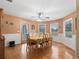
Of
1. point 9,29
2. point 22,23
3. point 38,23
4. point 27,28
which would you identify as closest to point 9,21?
point 9,29

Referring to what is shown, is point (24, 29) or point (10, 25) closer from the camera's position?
point (10, 25)

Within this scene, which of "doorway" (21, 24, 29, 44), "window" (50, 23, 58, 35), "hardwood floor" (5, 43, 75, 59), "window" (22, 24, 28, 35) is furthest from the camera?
"window" (50, 23, 58, 35)

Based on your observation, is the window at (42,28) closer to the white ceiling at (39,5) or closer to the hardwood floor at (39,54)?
the white ceiling at (39,5)

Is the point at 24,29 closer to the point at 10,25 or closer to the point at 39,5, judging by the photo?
the point at 10,25

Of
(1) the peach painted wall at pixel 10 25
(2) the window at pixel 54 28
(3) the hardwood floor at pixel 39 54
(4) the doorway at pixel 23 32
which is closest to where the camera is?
(3) the hardwood floor at pixel 39 54

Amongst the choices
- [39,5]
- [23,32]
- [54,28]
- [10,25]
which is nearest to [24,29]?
[23,32]

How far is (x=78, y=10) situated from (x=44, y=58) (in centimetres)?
350

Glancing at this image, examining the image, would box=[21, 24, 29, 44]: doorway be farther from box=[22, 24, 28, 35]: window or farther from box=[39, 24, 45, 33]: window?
box=[39, 24, 45, 33]: window

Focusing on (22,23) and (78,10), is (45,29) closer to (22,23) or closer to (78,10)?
(22,23)

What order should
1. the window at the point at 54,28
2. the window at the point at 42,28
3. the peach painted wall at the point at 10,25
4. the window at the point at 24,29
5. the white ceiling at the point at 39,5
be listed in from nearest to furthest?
the white ceiling at the point at 39,5 → the peach painted wall at the point at 10,25 → the window at the point at 24,29 → the window at the point at 54,28 → the window at the point at 42,28

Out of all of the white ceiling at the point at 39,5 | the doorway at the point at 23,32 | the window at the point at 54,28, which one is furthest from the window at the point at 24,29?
the white ceiling at the point at 39,5

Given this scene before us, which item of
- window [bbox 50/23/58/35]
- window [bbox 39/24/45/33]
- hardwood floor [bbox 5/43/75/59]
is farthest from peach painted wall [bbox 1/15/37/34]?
window [bbox 50/23/58/35]

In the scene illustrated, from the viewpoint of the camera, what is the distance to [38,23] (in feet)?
35.4

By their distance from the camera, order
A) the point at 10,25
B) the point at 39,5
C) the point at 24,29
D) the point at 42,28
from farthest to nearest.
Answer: the point at 42,28 → the point at 24,29 → the point at 10,25 → the point at 39,5
